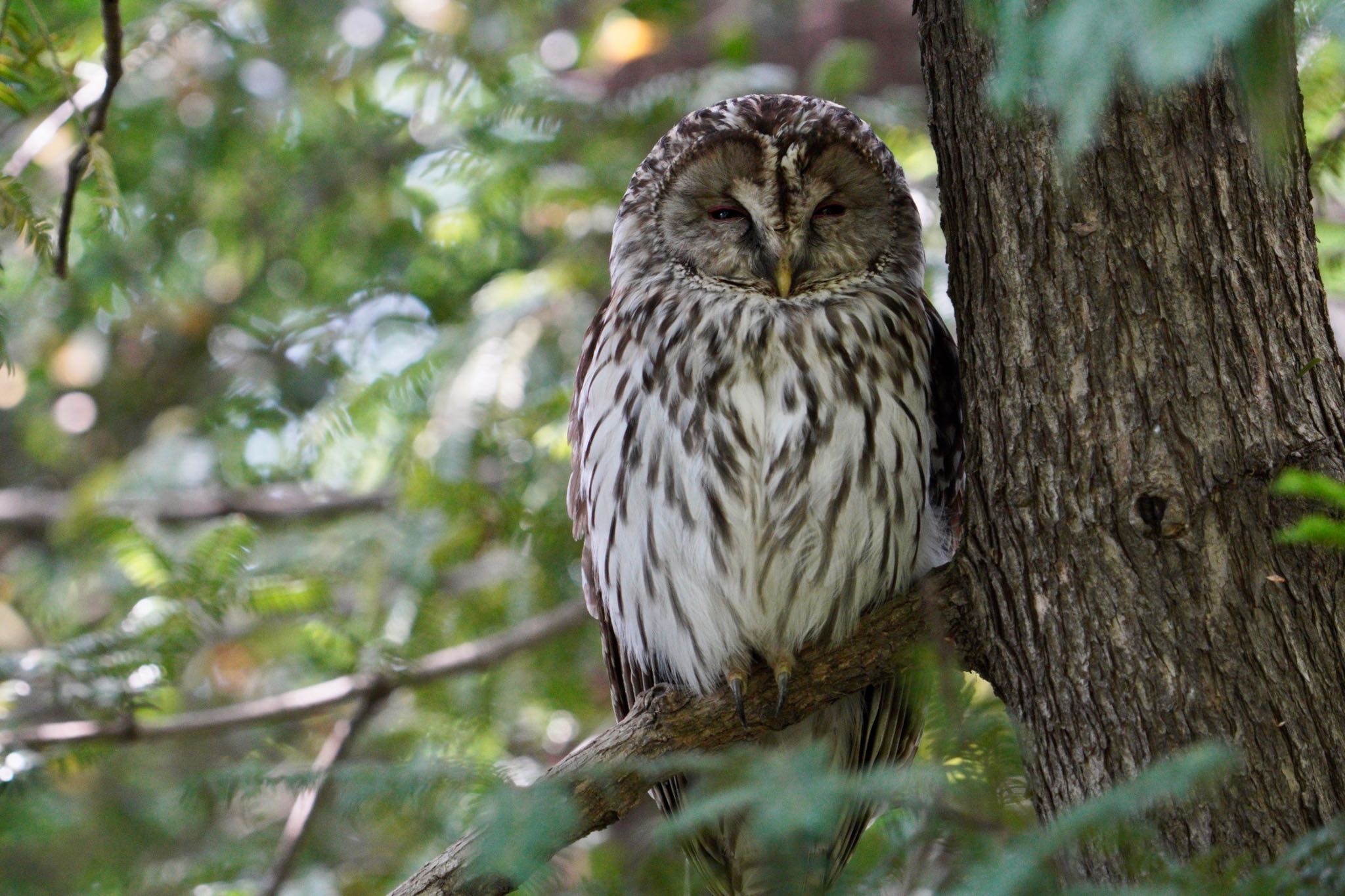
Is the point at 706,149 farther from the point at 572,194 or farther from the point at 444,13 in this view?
the point at 444,13

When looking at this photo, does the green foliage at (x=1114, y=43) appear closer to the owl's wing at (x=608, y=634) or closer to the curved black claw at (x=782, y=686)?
the curved black claw at (x=782, y=686)

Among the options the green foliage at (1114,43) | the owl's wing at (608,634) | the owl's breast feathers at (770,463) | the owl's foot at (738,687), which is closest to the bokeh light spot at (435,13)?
the owl's wing at (608,634)

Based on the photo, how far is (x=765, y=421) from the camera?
233 centimetres

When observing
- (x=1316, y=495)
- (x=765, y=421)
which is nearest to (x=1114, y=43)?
(x=1316, y=495)

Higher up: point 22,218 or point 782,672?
point 22,218

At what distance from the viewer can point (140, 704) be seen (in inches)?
121

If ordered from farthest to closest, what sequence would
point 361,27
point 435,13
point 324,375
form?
1. point 435,13
2. point 361,27
3. point 324,375

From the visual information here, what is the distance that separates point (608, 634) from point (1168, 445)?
1.40m

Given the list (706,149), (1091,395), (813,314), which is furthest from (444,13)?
(1091,395)

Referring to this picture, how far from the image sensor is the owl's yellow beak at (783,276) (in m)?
2.50

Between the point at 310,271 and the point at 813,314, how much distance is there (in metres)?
2.79

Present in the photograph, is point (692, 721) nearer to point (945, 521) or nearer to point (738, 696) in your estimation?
point (738, 696)

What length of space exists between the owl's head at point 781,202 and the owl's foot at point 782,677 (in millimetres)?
713

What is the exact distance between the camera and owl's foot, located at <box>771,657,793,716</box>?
92.0 inches
